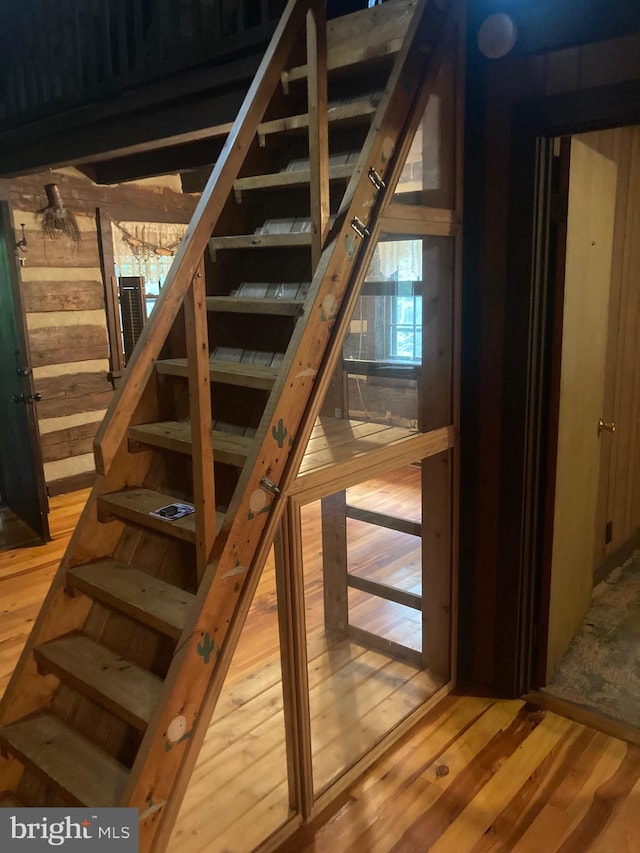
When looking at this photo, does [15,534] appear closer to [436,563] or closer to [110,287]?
[110,287]

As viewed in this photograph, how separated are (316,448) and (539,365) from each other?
869 millimetres

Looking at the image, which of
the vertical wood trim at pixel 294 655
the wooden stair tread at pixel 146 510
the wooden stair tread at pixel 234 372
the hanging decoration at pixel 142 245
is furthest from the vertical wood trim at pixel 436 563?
the hanging decoration at pixel 142 245

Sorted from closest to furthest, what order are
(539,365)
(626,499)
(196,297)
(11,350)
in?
(196,297), (539,365), (626,499), (11,350)

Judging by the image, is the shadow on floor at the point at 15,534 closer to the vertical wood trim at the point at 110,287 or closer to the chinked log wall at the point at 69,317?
the chinked log wall at the point at 69,317

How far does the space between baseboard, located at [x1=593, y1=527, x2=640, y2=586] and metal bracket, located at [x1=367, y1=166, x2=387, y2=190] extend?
2526 mm

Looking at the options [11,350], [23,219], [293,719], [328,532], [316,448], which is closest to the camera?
[293,719]

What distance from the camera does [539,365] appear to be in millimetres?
2359

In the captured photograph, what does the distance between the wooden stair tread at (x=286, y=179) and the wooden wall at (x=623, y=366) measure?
1.66 metres

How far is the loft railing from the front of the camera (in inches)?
109

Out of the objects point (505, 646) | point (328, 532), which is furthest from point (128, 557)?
point (505, 646)

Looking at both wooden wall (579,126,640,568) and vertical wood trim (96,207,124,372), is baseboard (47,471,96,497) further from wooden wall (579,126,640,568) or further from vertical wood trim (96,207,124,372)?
wooden wall (579,126,640,568)

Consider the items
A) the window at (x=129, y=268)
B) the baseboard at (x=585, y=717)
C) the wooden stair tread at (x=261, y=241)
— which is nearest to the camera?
the wooden stair tread at (x=261, y=241)

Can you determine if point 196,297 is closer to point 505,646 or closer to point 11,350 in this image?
point 505,646

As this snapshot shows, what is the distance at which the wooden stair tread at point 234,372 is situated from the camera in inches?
73.6
